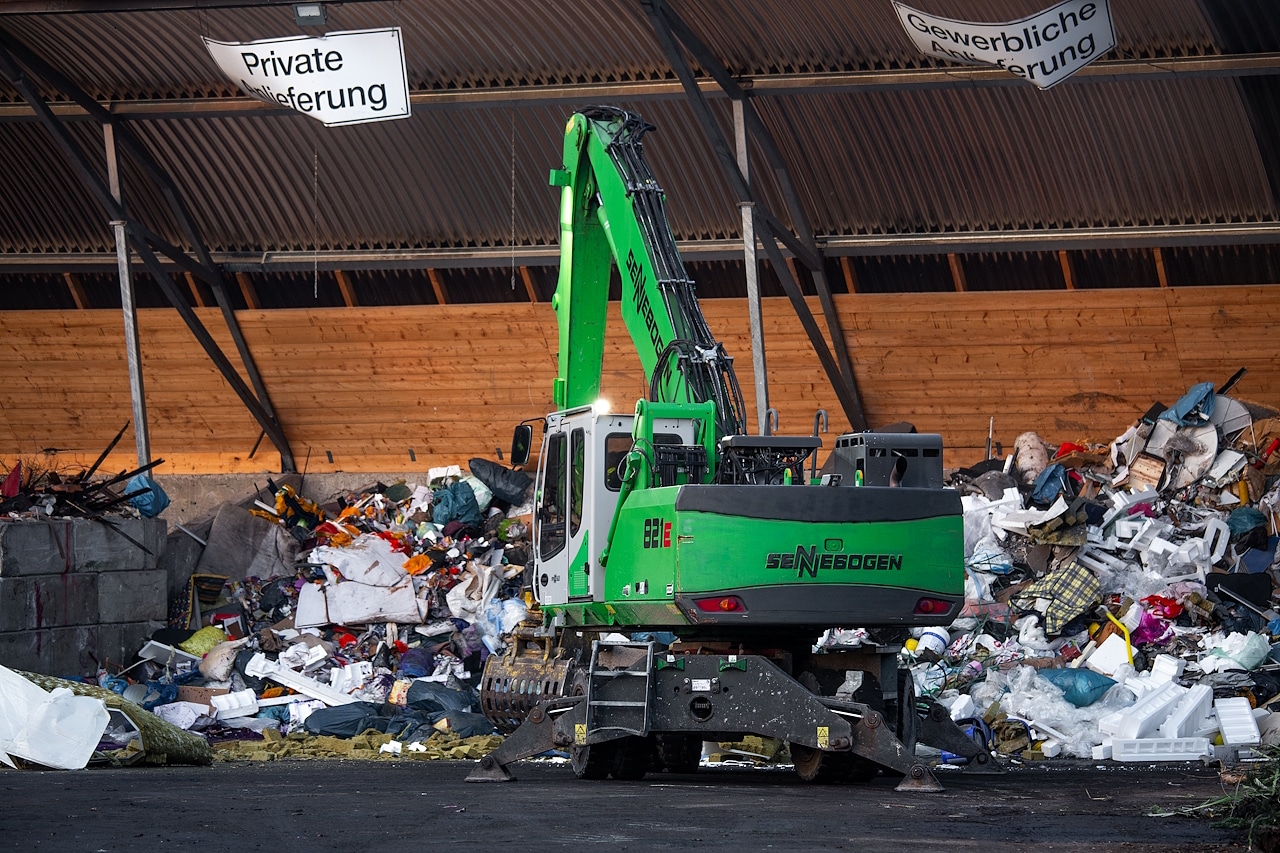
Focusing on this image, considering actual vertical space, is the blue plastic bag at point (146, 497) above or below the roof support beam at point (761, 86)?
below

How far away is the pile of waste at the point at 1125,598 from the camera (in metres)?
14.3

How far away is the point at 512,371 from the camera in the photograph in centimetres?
2292

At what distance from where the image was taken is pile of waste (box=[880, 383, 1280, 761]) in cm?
1434

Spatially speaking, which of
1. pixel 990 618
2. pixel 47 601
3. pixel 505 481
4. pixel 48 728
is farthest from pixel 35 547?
pixel 990 618

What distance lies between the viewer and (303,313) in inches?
905

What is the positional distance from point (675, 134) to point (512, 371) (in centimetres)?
432

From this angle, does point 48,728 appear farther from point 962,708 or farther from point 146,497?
point 962,708

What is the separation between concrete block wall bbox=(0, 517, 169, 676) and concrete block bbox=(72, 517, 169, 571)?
0.01 metres

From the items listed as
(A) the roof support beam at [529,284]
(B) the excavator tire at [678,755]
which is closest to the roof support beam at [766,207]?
(A) the roof support beam at [529,284]

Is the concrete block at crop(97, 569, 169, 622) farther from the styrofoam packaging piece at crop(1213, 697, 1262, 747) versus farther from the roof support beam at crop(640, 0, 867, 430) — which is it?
A: the styrofoam packaging piece at crop(1213, 697, 1262, 747)

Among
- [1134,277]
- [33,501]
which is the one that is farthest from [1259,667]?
[33,501]

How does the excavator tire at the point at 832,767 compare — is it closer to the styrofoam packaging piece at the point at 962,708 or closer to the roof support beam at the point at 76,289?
the styrofoam packaging piece at the point at 962,708

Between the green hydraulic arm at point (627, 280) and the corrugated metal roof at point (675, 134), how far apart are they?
6.06 m

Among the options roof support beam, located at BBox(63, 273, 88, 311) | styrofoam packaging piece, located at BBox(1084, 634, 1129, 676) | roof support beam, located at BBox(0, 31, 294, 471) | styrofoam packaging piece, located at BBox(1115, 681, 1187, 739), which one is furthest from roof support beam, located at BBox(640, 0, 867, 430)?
roof support beam, located at BBox(63, 273, 88, 311)
